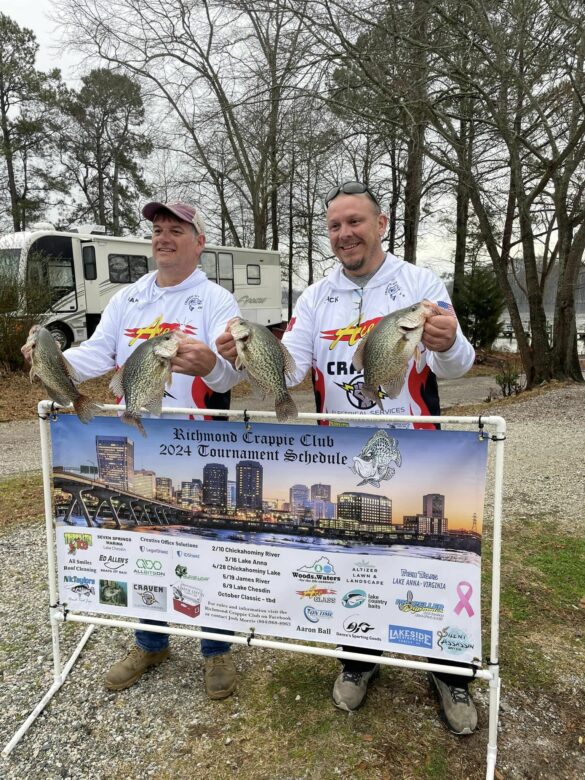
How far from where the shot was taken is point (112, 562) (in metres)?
2.76

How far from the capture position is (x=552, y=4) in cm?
893

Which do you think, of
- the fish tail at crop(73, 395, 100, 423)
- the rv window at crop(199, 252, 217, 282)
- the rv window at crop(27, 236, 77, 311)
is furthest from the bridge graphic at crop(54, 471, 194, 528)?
the rv window at crop(199, 252, 217, 282)

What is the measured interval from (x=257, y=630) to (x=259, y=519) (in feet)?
1.80

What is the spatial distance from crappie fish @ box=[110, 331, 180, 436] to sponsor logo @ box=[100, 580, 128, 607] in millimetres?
1084

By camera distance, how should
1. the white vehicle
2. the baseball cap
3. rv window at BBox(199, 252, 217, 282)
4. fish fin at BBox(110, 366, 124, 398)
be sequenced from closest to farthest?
fish fin at BBox(110, 366, 124, 398) < the baseball cap < the white vehicle < rv window at BBox(199, 252, 217, 282)

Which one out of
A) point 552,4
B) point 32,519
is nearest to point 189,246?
point 32,519

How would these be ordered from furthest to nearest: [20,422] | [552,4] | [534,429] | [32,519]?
[20,422]
[534,429]
[552,4]
[32,519]

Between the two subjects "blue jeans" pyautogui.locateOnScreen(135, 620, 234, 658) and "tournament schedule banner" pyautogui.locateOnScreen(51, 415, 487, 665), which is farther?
"blue jeans" pyautogui.locateOnScreen(135, 620, 234, 658)

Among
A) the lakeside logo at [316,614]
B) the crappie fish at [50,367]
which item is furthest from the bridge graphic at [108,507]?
the lakeside logo at [316,614]

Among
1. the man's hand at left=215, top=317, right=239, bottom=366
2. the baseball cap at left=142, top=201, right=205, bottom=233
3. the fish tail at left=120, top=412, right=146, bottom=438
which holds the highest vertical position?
the baseball cap at left=142, top=201, right=205, bottom=233

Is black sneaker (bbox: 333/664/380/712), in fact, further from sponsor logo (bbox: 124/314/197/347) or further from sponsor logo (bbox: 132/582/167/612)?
sponsor logo (bbox: 124/314/197/347)

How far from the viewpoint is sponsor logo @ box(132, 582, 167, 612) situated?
272 cm

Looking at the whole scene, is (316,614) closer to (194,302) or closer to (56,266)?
(194,302)

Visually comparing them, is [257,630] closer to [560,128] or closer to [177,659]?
[177,659]
